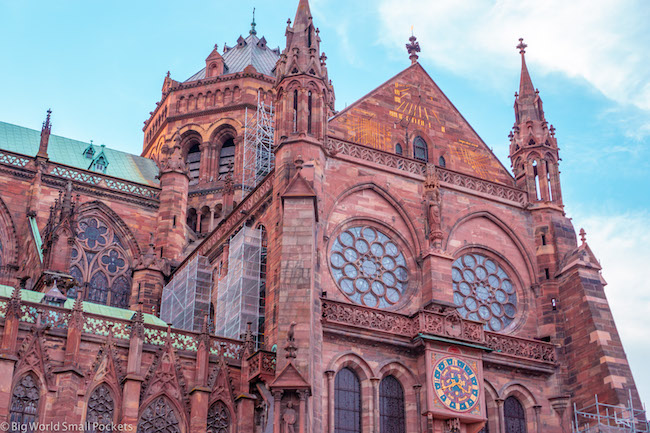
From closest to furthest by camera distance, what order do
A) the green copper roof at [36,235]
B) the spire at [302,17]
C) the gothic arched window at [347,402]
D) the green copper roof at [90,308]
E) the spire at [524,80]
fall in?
the gothic arched window at [347,402]
the green copper roof at [90,308]
the spire at [302,17]
the green copper roof at [36,235]
the spire at [524,80]

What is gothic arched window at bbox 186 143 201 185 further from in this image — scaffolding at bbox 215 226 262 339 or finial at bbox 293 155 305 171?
finial at bbox 293 155 305 171

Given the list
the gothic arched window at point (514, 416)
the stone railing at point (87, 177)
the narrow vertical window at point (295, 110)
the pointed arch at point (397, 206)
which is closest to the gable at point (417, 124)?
the narrow vertical window at point (295, 110)

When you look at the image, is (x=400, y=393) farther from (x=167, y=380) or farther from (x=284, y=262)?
(x=167, y=380)

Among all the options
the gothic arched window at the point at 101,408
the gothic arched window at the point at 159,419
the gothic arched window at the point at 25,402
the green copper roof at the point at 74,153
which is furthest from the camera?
the green copper roof at the point at 74,153

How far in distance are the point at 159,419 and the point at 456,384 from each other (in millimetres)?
8472

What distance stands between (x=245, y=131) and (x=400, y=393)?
69.1ft

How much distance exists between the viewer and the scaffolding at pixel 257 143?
136 feet

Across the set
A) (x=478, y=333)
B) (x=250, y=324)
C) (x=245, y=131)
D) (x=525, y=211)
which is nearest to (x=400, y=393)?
(x=478, y=333)

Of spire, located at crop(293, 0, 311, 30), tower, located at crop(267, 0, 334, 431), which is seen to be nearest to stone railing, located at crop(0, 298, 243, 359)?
tower, located at crop(267, 0, 334, 431)

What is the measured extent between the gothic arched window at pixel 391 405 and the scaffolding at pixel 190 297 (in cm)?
718

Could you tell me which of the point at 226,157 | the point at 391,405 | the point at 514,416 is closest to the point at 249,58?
the point at 226,157

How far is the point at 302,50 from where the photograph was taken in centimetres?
3055

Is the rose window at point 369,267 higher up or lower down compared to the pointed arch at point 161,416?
higher up

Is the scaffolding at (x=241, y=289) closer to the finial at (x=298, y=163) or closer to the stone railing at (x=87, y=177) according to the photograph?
the finial at (x=298, y=163)
